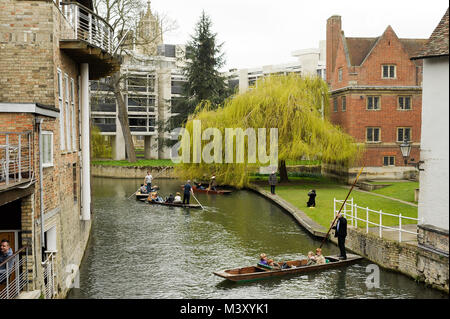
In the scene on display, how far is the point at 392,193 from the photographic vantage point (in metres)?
29.8

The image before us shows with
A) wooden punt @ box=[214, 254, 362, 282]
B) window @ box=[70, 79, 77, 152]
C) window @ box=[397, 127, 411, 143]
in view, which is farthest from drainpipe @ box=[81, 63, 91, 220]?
window @ box=[397, 127, 411, 143]

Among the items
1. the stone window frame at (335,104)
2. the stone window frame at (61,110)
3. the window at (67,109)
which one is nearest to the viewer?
the stone window frame at (61,110)

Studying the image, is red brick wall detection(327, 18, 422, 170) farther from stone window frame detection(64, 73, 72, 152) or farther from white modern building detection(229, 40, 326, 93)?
white modern building detection(229, 40, 326, 93)

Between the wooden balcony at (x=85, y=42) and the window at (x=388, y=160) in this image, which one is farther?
the window at (x=388, y=160)

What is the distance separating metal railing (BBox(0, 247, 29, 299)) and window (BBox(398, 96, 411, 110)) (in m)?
32.6

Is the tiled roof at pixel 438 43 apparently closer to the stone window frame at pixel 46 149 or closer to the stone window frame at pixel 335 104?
the stone window frame at pixel 46 149

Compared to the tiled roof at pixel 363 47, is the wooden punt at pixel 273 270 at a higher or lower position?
lower

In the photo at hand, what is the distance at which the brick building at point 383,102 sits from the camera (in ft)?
122

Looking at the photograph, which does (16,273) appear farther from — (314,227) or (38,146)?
(314,227)

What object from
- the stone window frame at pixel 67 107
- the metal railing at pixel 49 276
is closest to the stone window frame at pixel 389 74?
the stone window frame at pixel 67 107

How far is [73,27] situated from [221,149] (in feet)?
59.2

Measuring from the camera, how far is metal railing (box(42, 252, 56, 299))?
11306 millimetres

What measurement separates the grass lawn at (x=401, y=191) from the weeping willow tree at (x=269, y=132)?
142 inches

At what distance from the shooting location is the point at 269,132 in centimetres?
3341
